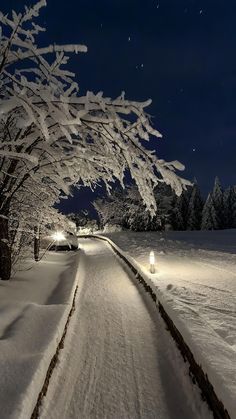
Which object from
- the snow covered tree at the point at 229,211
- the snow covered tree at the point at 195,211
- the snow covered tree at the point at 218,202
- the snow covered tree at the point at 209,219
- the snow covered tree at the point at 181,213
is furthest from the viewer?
the snow covered tree at the point at 229,211

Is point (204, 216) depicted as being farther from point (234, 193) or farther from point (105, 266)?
point (105, 266)

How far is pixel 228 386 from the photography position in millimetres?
3885

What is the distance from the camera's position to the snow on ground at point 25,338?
3.78 m

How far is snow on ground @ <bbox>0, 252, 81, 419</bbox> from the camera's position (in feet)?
12.4

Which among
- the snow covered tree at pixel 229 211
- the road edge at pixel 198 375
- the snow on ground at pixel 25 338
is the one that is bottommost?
the road edge at pixel 198 375

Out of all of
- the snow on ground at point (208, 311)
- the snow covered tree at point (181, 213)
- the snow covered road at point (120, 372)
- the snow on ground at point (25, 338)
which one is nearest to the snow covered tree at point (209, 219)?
the snow covered tree at point (181, 213)

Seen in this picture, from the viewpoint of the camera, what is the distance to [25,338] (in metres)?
5.48

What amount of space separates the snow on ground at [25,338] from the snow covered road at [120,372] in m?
0.37

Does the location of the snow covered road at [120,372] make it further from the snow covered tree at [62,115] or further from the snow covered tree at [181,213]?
the snow covered tree at [181,213]

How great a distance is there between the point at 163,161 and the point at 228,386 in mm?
3143

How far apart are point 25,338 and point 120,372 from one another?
1.48 m

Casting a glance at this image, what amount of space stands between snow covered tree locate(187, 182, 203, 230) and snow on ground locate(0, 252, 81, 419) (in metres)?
62.4

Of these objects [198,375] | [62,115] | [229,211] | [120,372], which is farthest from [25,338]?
[229,211]

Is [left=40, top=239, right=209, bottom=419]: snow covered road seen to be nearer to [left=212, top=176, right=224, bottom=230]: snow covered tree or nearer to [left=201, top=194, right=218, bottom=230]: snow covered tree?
[left=201, top=194, right=218, bottom=230]: snow covered tree
